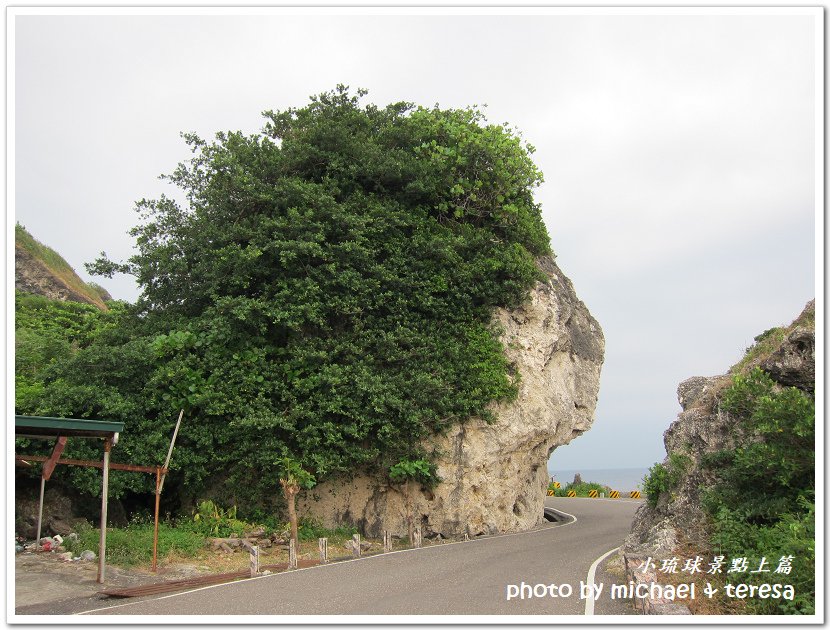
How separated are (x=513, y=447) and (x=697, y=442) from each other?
7082 mm

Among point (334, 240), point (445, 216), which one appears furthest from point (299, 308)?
point (445, 216)

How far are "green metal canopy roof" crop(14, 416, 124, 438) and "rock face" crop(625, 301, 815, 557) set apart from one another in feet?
32.7

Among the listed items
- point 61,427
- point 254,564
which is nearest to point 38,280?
point 61,427

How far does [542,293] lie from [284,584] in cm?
1320

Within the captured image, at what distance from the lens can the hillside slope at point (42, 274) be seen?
3418cm

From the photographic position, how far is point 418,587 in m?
11.0

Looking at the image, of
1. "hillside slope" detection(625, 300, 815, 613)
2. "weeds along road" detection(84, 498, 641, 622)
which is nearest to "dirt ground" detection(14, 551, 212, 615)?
"weeds along road" detection(84, 498, 641, 622)

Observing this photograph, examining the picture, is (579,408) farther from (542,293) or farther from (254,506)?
(254,506)

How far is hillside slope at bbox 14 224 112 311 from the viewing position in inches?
1346

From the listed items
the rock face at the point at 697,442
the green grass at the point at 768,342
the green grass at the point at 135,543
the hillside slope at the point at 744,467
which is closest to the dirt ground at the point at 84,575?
the green grass at the point at 135,543

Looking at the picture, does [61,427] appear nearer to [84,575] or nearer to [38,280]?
[84,575]

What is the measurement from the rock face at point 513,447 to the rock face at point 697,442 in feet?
18.1

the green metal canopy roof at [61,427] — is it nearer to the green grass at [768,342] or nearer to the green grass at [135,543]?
the green grass at [135,543]

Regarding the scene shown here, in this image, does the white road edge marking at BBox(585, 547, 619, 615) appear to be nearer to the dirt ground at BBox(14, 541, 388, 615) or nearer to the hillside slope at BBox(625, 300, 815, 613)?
the hillside slope at BBox(625, 300, 815, 613)
